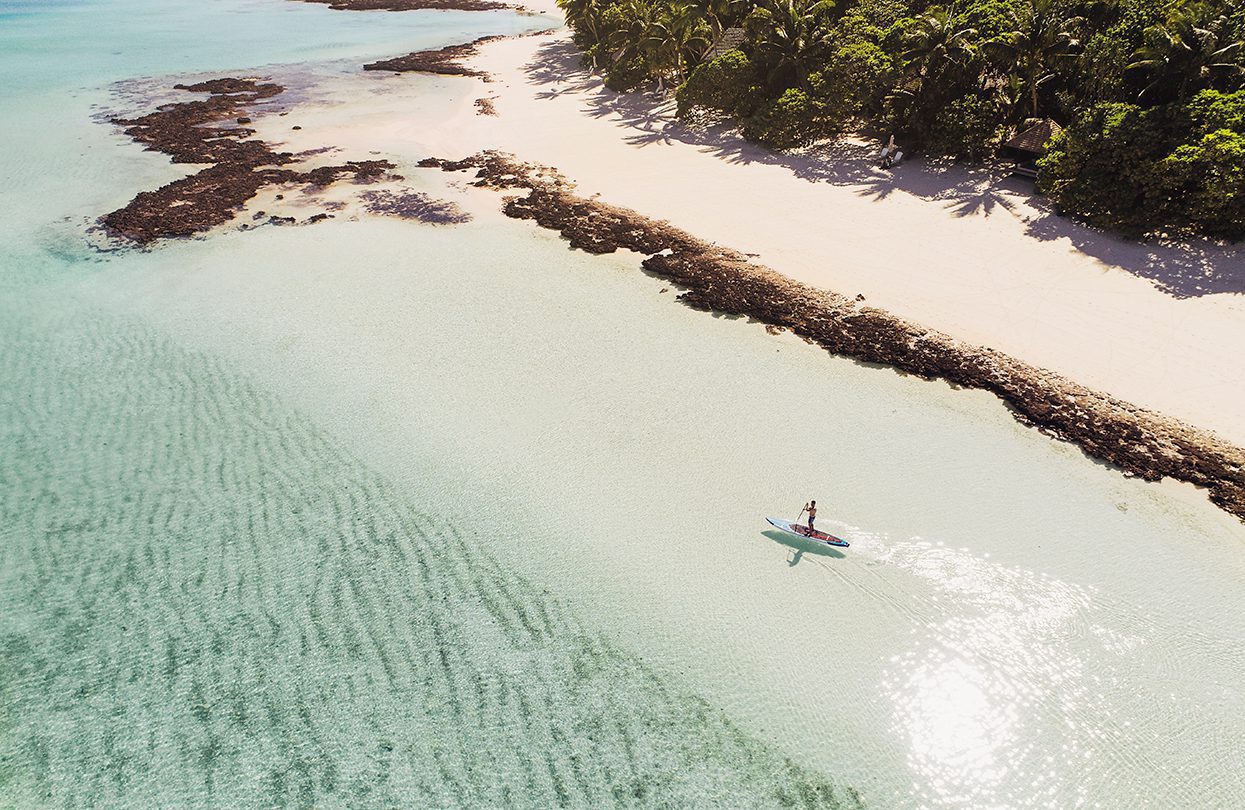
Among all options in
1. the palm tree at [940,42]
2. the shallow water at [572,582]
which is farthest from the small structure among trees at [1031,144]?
the shallow water at [572,582]

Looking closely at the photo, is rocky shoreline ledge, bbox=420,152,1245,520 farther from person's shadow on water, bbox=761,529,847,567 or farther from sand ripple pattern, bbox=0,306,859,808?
sand ripple pattern, bbox=0,306,859,808

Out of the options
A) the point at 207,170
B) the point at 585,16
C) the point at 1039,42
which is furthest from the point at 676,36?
the point at 207,170

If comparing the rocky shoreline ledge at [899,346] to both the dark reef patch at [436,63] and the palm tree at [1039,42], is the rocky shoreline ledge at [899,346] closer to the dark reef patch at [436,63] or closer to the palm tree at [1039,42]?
the palm tree at [1039,42]

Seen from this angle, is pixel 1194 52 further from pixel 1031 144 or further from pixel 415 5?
pixel 415 5

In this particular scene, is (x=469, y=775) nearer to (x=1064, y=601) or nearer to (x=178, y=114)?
(x=1064, y=601)

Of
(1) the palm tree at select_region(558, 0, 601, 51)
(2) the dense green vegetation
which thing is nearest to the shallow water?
(2) the dense green vegetation
